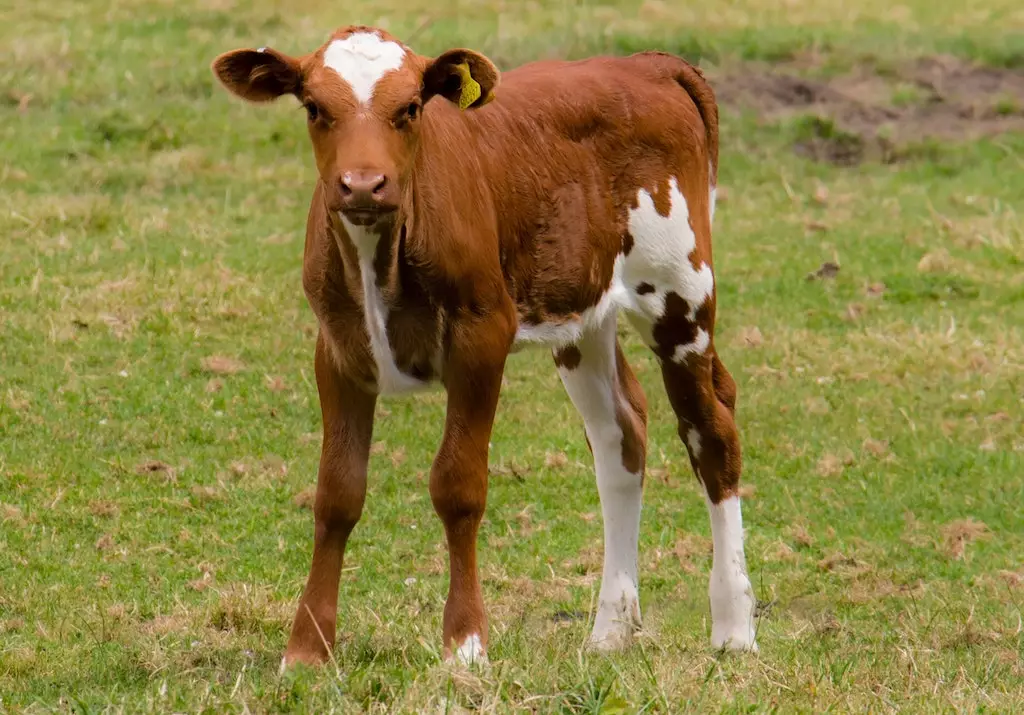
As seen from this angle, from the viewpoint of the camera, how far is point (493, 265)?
6.36 m

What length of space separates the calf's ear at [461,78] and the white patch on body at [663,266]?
1380 mm

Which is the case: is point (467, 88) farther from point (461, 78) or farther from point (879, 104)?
point (879, 104)

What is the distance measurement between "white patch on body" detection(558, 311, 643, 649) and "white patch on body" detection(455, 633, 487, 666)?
1447mm

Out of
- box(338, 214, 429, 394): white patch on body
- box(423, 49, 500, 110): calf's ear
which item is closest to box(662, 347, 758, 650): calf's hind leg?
box(338, 214, 429, 394): white patch on body


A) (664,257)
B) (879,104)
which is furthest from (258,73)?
(879,104)

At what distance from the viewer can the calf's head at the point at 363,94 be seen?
5605 mm

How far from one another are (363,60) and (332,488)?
1.62 m

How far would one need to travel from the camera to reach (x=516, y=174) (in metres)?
6.87

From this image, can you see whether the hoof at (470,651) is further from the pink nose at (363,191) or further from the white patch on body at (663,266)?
the white patch on body at (663,266)

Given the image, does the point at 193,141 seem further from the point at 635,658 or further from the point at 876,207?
the point at 635,658

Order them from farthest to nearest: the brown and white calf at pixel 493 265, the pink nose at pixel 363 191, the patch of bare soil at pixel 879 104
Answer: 1. the patch of bare soil at pixel 879 104
2. the brown and white calf at pixel 493 265
3. the pink nose at pixel 363 191

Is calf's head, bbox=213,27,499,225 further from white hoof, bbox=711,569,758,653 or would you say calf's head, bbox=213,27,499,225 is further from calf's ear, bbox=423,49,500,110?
white hoof, bbox=711,569,758,653

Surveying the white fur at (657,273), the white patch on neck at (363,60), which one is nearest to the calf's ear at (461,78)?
the white patch on neck at (363,60)

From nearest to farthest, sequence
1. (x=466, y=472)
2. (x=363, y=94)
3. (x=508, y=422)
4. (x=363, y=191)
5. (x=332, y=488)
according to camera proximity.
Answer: (x=363, y=191) → (x=363, y=94) → (x=466, y=472) → (x=332, y=488) → (x=508, y=422)
